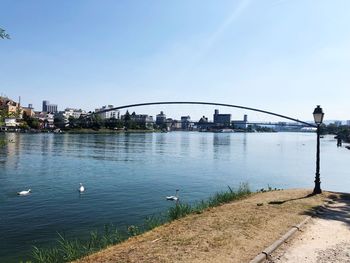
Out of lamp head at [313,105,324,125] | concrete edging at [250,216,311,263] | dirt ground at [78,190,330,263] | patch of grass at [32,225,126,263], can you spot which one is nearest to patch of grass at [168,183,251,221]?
dirt ground at [78,190,330,263]

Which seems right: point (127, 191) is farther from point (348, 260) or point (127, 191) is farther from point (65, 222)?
point (348, 260)

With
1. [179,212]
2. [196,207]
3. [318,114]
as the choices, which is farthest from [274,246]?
[318,114]

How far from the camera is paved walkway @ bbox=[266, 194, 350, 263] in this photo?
369 inches

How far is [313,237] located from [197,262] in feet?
15.0

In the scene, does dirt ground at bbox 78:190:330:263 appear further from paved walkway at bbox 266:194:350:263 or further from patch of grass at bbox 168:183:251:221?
patch of grass at bbox 168:183:251:221

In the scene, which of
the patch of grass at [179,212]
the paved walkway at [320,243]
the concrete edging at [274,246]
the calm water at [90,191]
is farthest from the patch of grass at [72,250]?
the paved walkway at [320,243]

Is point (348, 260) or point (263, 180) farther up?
point (348, 260)

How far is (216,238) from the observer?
10773 millimetres

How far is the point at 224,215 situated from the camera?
47.0 feet

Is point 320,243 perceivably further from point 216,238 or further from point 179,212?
point 179,212

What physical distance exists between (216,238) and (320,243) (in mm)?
3023

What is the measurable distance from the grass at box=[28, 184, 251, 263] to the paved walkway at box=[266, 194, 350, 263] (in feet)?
17.7

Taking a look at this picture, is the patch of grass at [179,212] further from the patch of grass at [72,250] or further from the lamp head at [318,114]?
the lamp head at [318,114]

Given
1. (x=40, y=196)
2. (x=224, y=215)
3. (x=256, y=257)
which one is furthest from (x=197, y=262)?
(x=40, y=196)
